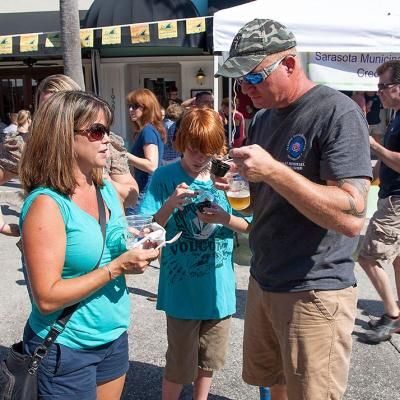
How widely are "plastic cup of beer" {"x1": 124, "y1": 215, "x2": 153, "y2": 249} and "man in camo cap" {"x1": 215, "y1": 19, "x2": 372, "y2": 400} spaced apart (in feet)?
1.37

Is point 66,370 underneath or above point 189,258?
underneath

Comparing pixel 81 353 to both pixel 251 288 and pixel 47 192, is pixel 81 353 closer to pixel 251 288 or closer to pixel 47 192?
pixel 47 192

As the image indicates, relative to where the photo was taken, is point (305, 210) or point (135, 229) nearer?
point (305, 210)

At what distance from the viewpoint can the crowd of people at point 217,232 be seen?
1.74 metres

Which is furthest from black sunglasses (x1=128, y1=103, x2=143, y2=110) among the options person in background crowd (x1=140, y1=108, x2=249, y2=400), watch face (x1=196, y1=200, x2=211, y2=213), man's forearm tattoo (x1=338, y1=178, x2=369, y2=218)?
man's forearm tattoo (x1=338, y1=178, x2=369, y2=218)

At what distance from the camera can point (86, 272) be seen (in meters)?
1.83

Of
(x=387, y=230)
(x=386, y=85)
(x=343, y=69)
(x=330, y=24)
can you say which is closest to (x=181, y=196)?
(x=387, y=230)

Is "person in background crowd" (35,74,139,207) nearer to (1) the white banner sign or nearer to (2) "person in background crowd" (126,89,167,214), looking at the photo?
(2) "person in background crowd" (126,89,167,214)

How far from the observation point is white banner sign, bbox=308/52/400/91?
5.80 m

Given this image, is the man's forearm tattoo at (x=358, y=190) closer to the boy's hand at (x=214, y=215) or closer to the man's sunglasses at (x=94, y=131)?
the boy's hand at (x=214, y=215)

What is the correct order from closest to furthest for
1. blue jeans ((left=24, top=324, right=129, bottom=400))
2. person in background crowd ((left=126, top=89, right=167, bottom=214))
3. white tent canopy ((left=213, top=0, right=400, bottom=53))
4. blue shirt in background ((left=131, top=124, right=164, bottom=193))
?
blue jeans ((left=24, top=324, right=129, bottom=400)) → person in background crowd ((left=126, top=89, right=167, bottom=214)) → blue shirt in background ((left=131, top=124, right=164, bottom=193)) → white tent canopy ((left=213, top=0, right=400, bottom=53))

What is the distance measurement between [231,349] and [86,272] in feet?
6.73

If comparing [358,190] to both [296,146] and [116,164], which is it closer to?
[296,146]

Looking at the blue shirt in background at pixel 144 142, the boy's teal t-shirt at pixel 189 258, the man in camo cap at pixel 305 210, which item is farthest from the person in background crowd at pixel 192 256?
the blue shirt in background at pixel 144 142
